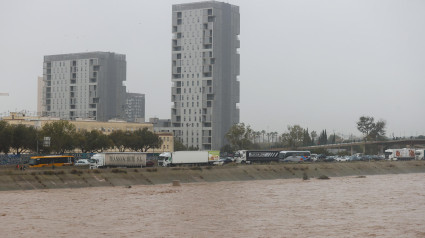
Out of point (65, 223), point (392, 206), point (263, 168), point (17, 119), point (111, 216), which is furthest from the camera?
point (17, 119)

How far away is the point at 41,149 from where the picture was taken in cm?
12431

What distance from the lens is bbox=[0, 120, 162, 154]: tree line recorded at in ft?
384

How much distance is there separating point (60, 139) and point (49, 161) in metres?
27.3

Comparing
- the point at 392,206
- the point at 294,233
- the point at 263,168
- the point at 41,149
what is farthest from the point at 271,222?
the point at 41,149

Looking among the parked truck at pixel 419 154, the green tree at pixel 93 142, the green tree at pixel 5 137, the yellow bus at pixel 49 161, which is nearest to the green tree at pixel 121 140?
the green tree at pixel 93 142

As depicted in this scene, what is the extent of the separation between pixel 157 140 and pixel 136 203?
10520 centimetres

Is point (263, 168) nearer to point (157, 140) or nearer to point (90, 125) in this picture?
point (157, 140)

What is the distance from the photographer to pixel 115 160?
3834 inches

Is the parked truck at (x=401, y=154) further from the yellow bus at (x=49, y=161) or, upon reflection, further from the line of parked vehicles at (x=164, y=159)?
the yellow bus at (x=49, y=161)

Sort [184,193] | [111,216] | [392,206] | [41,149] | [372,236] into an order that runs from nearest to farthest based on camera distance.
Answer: [372,236] < [111,216] < [392,206] < [184,193] < [41,149]

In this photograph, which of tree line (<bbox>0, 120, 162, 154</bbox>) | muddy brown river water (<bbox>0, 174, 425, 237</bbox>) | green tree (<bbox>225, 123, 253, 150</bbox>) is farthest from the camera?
green tree (<bbox>225, 123, 253, 150</bbox>)

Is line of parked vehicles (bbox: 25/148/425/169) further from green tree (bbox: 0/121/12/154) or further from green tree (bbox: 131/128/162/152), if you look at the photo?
green tree (bbox: 131/128/162/152)

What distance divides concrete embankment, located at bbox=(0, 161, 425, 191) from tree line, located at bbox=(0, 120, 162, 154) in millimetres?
27449

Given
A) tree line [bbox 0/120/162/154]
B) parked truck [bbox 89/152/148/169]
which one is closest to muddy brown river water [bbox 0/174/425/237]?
parked truck [bbox 89/152/148/169]
